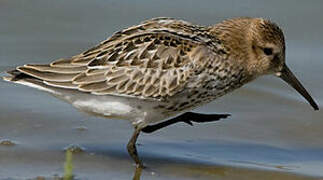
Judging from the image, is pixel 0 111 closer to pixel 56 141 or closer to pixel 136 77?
pixel 56 141

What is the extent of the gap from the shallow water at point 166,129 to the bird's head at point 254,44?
89cm

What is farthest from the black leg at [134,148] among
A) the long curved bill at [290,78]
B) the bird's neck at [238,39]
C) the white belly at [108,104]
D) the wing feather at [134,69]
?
the long curved bill at [290,78]

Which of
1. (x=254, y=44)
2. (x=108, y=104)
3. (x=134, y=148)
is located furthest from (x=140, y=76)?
(x=254, y=44)

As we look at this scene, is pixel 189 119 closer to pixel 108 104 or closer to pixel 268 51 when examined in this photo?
pixel 268 51

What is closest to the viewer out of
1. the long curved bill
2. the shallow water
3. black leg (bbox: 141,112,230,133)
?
the shallow water

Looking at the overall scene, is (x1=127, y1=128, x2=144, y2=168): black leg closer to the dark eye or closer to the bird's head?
the bird's head

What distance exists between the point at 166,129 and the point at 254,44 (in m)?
1.40

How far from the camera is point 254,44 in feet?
28.5

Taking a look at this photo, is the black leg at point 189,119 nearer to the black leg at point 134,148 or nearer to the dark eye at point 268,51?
the black leg at point 134,148

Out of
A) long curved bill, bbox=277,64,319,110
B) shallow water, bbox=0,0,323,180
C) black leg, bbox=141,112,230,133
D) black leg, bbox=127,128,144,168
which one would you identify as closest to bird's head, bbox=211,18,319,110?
long curved bill, bbox=277,64,319,110

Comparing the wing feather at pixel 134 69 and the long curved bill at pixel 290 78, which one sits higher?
the wing feather at pixel 134 69

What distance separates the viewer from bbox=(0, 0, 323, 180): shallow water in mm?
8438

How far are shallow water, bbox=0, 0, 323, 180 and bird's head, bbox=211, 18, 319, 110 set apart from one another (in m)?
0.89

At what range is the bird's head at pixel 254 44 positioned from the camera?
8.59 metres
